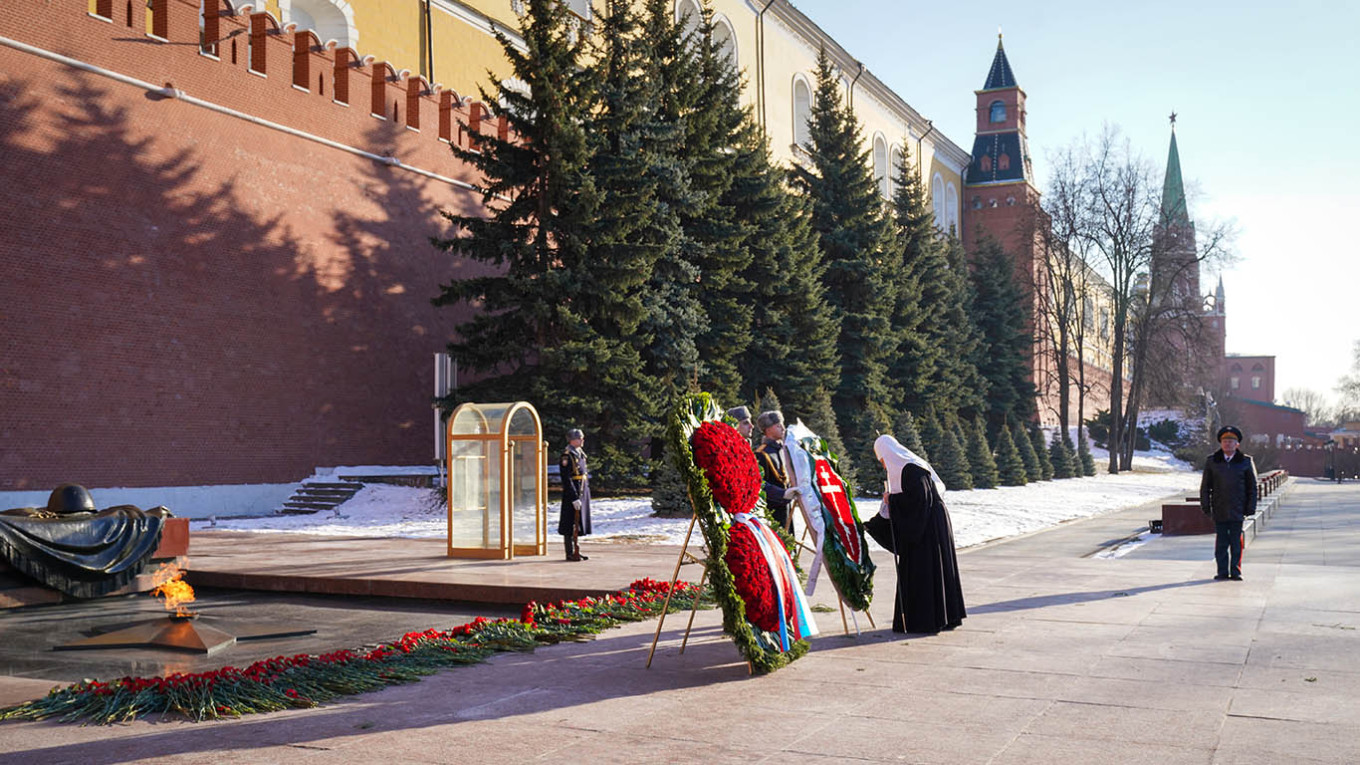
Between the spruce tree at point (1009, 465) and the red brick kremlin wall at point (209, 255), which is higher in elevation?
the red brick kremlin wall at point (209, 255)

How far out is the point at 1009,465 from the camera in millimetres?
35688

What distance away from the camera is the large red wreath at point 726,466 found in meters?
6.23

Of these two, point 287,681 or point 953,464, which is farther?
point 953,464

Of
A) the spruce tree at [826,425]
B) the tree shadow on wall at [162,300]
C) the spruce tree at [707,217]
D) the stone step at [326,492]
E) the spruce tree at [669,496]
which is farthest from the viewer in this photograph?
the spruce tree at [707,217]

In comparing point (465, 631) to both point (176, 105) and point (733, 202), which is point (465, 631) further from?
point (733, 202)

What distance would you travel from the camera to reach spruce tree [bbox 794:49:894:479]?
1196 inches

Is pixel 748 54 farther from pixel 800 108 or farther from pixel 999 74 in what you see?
pixel 999 74

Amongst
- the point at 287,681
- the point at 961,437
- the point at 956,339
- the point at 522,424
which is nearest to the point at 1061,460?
the point at 956,339

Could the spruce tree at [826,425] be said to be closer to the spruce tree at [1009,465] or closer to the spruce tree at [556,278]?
the spruce tree at [556,278]

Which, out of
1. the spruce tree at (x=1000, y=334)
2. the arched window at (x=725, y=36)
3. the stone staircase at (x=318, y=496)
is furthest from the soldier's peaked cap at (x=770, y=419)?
the spruce tree at (x=1000, y=334)

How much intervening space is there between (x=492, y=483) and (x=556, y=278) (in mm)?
8362

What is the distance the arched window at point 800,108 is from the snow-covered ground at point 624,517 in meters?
19.5

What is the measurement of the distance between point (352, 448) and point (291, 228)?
4.46 m

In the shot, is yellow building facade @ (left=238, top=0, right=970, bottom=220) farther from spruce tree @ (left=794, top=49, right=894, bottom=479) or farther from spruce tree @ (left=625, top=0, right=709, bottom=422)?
spruce tree @ (left=625, top=0, right=709, bottom=422)
